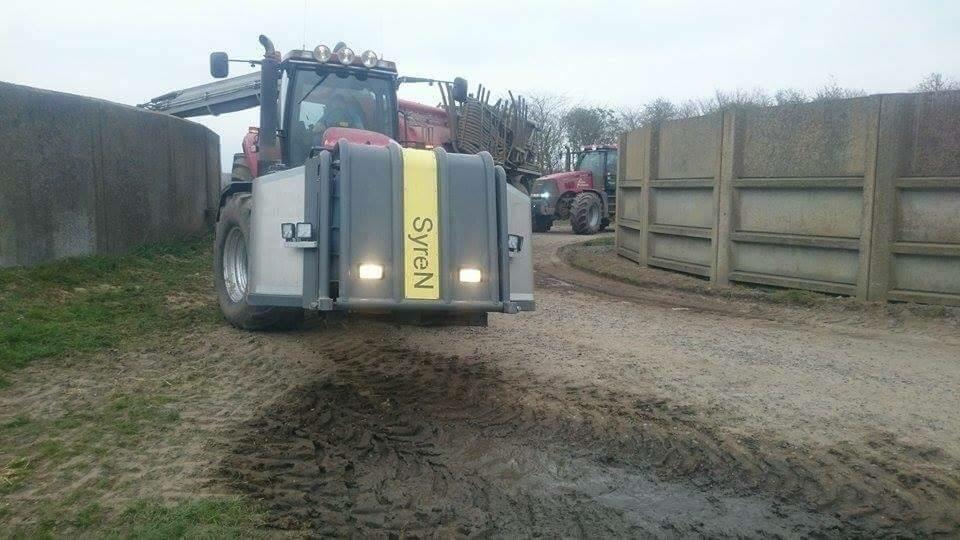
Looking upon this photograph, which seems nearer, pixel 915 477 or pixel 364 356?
pixel 915 477

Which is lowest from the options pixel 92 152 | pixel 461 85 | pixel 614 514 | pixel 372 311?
pixel 614 514

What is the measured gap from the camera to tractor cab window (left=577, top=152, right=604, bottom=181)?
22453mm

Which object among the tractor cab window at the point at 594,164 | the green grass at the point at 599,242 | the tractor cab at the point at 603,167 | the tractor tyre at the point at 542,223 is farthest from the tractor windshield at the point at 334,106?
the tractor cab window at the point at 594,164

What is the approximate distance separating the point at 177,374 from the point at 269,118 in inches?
111

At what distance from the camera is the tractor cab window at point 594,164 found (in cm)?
2245

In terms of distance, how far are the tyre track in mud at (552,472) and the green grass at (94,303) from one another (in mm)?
2529

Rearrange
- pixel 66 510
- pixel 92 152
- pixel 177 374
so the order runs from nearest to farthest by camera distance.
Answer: pixel 66 510 < pixel 177 374 < pixel 92 152

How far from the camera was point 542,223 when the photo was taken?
2239 centimetres

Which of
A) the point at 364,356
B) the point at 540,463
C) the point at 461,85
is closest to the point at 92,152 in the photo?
the point at 461,85

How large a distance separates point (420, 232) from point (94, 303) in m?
4.47

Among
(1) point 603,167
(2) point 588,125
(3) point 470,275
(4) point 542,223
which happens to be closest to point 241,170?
(3) point 470,275

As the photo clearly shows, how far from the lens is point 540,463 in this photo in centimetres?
436

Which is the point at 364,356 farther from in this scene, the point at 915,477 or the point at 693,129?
the point at 693,129

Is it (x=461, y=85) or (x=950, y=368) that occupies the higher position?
(x=461, y=85)
